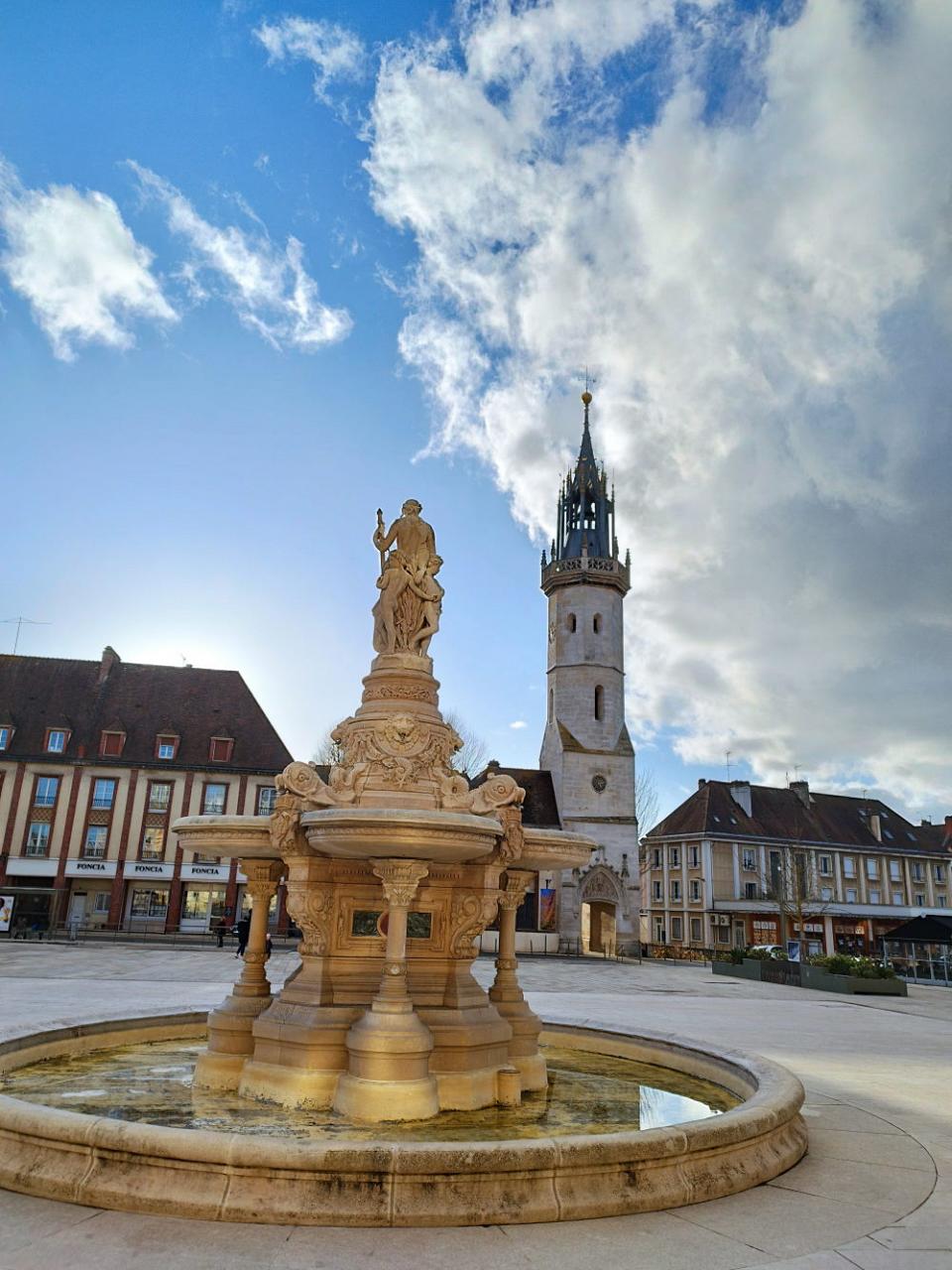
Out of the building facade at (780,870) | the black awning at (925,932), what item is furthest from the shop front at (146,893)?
the black awning at (925,932)

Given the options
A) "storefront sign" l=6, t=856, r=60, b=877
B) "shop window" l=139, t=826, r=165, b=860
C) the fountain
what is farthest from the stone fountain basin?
"storefront sign" l=6, t=856, r=60, b=877

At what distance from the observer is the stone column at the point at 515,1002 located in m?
8.49

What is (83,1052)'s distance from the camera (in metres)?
9.30

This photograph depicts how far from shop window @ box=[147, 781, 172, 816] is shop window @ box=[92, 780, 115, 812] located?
6.41 ft

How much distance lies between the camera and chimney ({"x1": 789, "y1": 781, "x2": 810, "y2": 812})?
65062 millimetres

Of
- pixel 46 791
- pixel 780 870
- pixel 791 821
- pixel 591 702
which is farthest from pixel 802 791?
pixel 46 791

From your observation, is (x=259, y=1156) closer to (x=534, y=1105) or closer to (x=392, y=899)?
(x=392, y=899)

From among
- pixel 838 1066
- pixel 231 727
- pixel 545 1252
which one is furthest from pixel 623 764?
pixel 545 1252

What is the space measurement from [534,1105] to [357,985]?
1.92 metres

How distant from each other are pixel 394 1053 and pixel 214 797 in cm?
4085

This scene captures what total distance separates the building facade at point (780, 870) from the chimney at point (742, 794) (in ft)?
0.24

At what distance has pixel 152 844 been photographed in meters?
44.0

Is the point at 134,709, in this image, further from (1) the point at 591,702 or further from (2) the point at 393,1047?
(2) the point at 393,1047

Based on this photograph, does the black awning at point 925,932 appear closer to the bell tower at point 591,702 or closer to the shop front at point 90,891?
the bell tower at point 591,702
